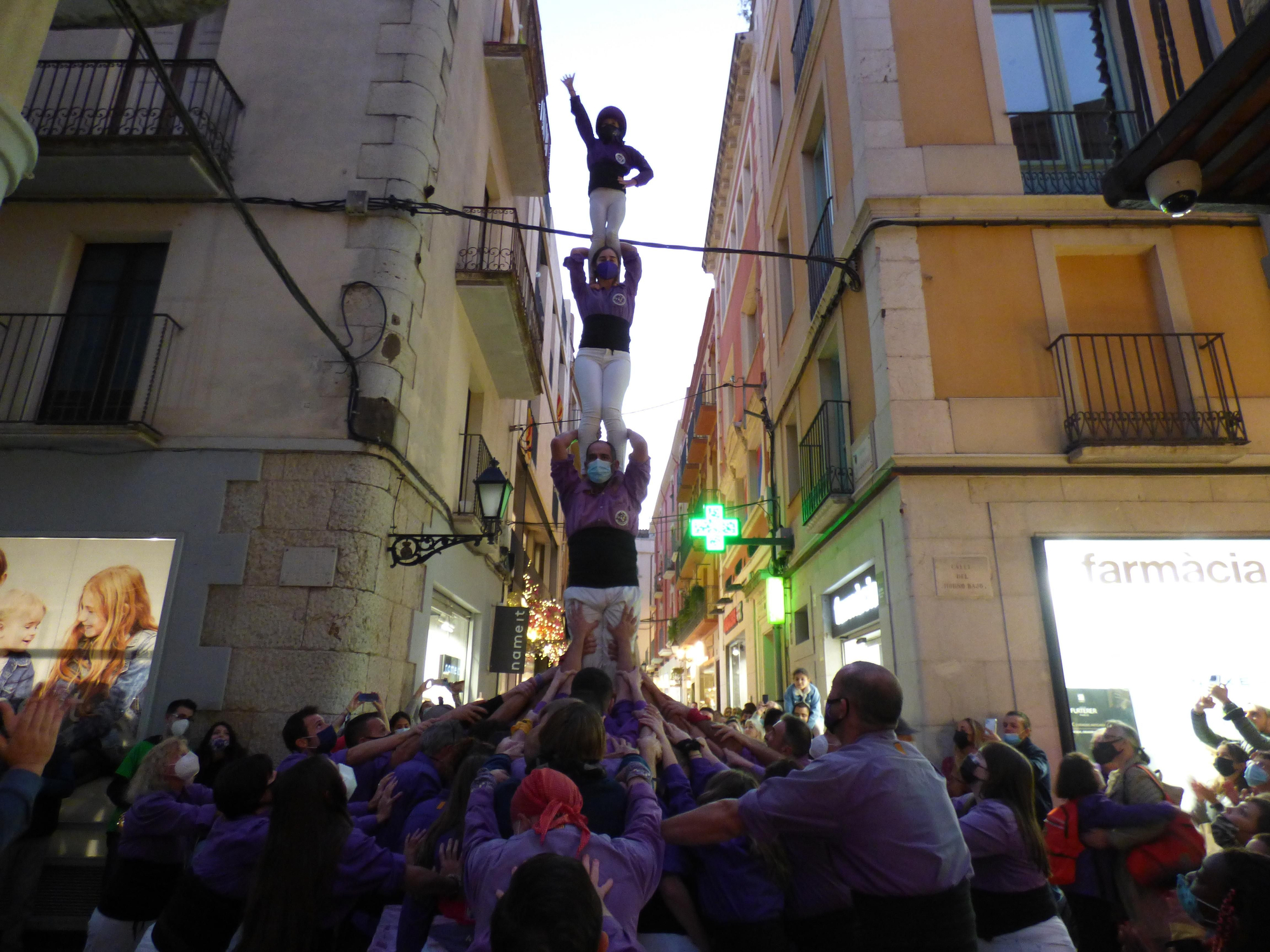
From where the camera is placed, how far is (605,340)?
237 inches

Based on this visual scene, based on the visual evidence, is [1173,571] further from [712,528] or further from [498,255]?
[498,255]

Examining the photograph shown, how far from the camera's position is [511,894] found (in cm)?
163

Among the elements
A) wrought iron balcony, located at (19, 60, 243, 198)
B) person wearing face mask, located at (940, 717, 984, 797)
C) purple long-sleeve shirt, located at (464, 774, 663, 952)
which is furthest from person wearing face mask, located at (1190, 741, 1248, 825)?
wrought iron balcony, located at (19, 60, 243, 198)

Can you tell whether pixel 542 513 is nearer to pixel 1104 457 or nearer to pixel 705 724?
pixel 1104 457

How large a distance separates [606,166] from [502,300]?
467 cm

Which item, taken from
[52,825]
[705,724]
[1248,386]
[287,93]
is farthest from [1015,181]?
[52,825]

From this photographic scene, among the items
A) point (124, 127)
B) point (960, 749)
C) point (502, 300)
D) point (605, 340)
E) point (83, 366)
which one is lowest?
point (960, 749)

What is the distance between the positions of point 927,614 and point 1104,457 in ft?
7.63

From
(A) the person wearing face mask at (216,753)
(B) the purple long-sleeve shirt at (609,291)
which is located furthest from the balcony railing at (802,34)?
(A) the person wearing face mask at (216,753)

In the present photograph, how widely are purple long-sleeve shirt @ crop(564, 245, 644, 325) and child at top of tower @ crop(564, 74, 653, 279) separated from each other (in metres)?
0.15

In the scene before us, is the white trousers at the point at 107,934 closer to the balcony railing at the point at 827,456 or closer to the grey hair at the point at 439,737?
the grey hair at the point at 439,737

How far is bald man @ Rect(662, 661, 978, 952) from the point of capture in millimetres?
2133

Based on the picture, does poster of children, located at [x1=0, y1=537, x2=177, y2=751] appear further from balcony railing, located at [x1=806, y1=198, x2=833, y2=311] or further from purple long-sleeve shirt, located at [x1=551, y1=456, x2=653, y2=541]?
balcony railing, located at [x1=806, y1=198, x2=833, y2=311]

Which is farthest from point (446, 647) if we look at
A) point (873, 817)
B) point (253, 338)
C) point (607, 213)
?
point (873, 817)
